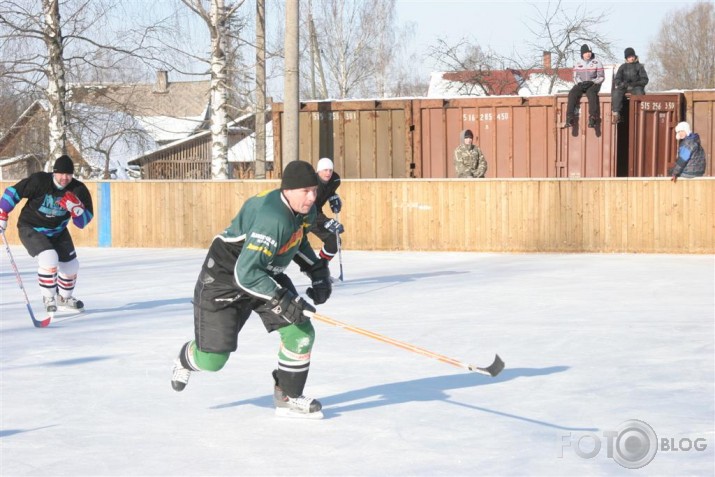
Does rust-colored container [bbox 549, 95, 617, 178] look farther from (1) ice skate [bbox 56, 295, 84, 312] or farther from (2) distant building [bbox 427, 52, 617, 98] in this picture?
(1) ice skate [bbox 56, 295, 84, 312]

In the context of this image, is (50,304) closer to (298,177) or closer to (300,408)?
(300,408)

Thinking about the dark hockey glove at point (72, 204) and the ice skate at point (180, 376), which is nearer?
the ice skate at point (180, 376)

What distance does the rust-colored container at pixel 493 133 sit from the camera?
2055cm

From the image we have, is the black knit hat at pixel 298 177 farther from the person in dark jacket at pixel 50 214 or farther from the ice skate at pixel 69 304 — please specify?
the ice skate at pixel 69 304

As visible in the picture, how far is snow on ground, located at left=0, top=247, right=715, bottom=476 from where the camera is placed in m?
5.18

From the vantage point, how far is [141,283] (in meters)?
13.7

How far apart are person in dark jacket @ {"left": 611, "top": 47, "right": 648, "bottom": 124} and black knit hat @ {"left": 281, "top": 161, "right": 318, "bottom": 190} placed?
14761 millimetres

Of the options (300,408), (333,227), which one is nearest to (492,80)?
(333,227)

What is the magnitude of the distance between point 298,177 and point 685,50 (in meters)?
78.9

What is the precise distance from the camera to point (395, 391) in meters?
6.79

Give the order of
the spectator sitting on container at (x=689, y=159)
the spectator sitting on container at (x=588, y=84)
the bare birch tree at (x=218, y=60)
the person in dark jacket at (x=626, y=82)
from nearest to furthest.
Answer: the spectator sitting on container at (x=689, y=159) < the spectator sitting on container at (x=588, y=84) < the person in dark jacket at (x=626, y=82) < the bare birch tree at (x=218, y=60)

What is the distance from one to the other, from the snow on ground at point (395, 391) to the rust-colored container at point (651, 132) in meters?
8.03

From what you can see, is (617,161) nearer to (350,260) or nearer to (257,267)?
(350,260)

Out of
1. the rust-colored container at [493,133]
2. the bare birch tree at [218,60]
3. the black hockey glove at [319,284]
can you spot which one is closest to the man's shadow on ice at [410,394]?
the black hockey glove at [319,284]
